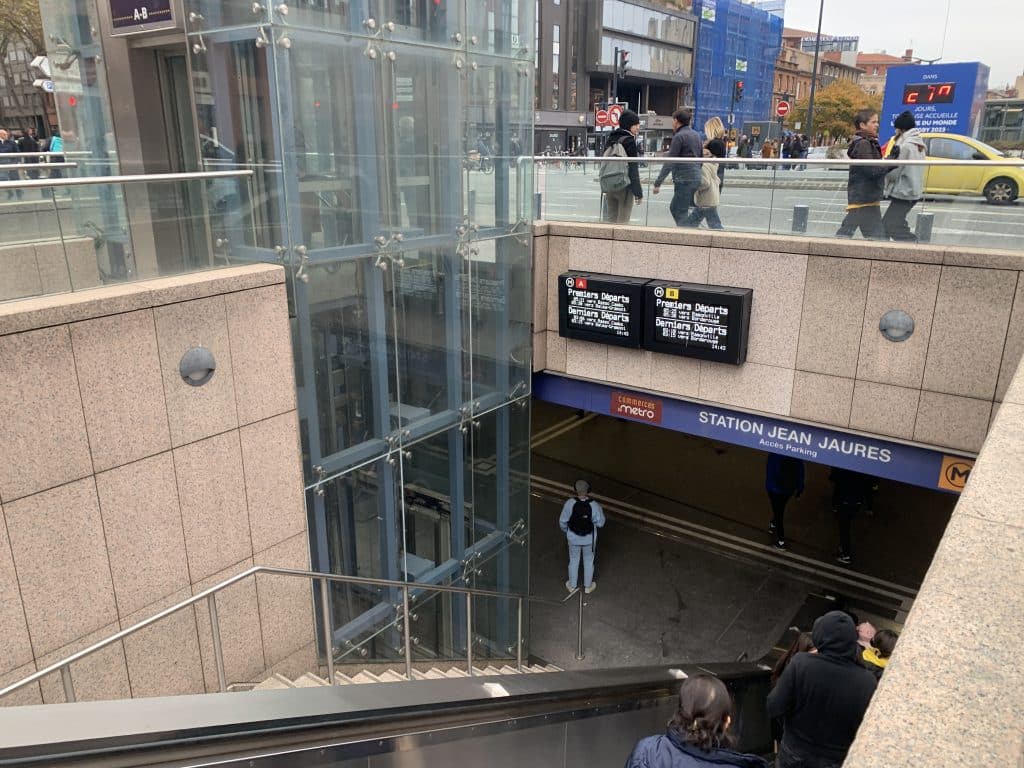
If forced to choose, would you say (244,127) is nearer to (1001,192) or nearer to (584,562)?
(1001,192)

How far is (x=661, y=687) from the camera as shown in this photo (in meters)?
5.27

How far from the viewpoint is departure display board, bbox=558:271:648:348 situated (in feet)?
29.8

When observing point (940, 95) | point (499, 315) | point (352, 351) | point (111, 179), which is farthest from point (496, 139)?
point (940, 95)

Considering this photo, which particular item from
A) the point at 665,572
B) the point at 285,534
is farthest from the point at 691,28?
the point at 285,534

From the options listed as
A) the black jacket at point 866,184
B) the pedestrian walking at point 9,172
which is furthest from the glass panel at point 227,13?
the black jacket at point 866,184

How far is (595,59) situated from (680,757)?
208 ft

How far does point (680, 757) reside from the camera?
9.60 ft

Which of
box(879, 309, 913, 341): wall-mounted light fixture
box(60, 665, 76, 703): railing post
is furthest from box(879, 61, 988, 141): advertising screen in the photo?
Answer: box(60, 665, 76, 703): railing post

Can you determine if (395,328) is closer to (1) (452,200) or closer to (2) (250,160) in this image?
(1) (452,200)

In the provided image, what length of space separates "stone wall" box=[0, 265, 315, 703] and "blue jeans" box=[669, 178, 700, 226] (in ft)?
16.0

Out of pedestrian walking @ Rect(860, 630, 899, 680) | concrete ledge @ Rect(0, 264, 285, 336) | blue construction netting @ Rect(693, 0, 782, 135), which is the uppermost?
blue construction netting @ Rect(693, 0, 782, 135)

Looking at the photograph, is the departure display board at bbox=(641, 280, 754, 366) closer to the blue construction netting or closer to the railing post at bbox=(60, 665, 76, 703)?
the railing post at bbox=(60, 665, 76, 703)

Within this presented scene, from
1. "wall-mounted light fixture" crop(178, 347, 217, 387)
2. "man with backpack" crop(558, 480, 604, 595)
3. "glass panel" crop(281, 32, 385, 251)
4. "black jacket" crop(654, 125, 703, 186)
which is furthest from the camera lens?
"man with backpack" crop(558, 480, 604, 595)

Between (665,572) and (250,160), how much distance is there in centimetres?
840
